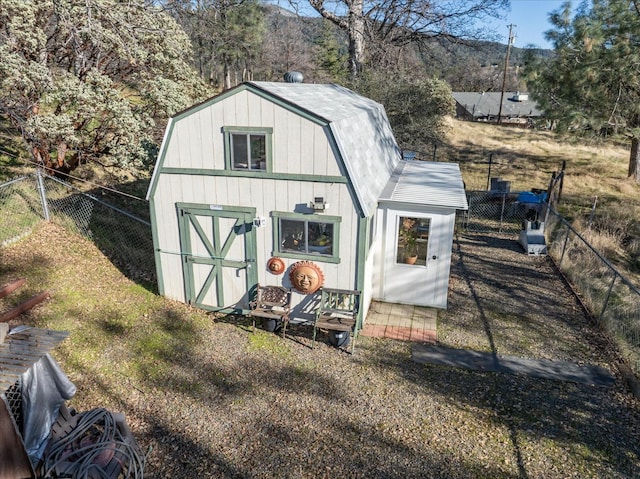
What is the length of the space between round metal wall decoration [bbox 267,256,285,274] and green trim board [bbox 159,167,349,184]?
1.60m

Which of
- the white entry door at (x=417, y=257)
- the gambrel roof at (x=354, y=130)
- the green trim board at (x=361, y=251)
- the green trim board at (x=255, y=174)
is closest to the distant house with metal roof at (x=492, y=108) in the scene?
the gambrel roof at (x=354, y=130)

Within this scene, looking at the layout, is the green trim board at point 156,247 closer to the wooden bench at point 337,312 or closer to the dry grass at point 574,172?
the wooden bench at point 337,312

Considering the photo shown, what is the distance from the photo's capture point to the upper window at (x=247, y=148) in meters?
7.81

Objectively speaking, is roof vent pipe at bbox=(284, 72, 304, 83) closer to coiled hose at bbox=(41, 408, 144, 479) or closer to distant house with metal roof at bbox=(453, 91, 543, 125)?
coiled hose at bbox=(41, 408, 144, 479)

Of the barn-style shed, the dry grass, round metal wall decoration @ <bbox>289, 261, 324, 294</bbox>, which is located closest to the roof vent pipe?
the barn-style shed

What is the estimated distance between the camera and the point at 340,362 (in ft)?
25.3

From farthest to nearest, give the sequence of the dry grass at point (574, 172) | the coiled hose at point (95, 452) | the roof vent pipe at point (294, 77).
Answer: the dry grass at point (574, 172) < the roof vent pipe at point (294, 77) < the coiled hose at point (95, 452)

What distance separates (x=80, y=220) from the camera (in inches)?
473

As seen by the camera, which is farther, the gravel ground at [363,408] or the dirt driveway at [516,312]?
the dirt driveway at [516,312]

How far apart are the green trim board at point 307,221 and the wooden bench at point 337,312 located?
0.64m

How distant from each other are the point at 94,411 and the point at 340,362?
12.9 ft


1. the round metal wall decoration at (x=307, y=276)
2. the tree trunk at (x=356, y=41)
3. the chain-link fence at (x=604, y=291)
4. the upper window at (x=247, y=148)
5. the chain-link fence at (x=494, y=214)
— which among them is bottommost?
the chain-link fence at (x=604, y=291)

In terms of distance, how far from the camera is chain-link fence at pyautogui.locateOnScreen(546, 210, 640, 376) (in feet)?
27.6

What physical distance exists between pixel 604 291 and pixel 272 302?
333 inches
